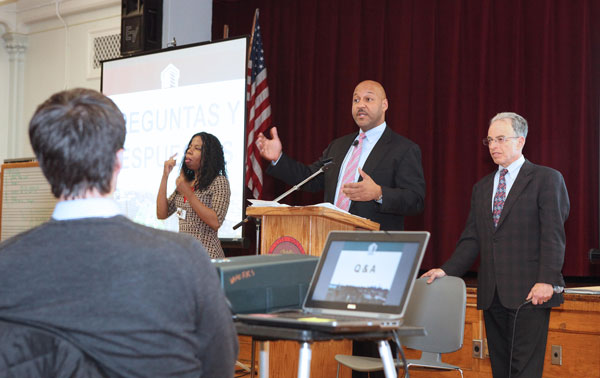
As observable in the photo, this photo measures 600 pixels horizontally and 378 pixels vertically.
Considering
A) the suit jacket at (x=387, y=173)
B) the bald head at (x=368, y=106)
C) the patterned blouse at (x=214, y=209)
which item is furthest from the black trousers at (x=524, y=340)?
the patterned blouse at (x=214, y=209)

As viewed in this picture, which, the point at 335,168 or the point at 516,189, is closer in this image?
the point at 516,189

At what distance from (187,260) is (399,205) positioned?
2.21 meters

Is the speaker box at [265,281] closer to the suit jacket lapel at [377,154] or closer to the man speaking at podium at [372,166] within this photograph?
the man speaking at podium at [372,166]

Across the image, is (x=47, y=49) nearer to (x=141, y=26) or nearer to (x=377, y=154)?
(x=141, y=26)

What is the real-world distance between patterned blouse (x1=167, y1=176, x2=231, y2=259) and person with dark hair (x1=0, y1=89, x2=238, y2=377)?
9.73 ft

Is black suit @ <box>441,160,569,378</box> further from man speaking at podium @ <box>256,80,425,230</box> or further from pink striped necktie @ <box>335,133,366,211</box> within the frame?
pink striped necktie @ <box>335,133,366,211</box>

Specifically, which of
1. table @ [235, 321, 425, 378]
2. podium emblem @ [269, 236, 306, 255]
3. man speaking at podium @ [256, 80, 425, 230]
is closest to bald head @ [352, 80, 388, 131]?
man speaking at podium @ [256, 80, 425, 230]

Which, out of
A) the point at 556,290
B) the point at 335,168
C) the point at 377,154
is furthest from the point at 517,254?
the point at 335,168

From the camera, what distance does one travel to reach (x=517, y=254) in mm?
3400

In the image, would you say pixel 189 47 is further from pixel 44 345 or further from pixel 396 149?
pixel 44 345

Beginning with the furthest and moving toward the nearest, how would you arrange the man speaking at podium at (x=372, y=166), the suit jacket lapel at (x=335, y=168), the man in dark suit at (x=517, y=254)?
A: the suit jacket lapel at (x=335, y=168)
the man speaking at podium at (x=372, y=166)
the man in dark suit at (x=517, y=254)

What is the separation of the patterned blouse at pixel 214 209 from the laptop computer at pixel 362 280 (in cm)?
246

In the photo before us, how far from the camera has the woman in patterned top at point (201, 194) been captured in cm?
441

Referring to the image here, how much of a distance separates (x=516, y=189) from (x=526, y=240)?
0.25 metres
